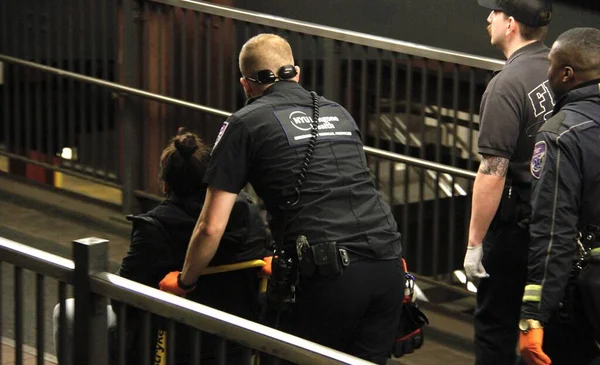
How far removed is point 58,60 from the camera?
8578 mm

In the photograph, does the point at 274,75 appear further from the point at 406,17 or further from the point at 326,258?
the point at 406,17

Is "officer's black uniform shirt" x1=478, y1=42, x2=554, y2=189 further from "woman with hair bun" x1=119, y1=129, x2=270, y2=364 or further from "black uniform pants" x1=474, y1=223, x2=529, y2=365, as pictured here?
"woman with hair bun" x1=119, y1=129, x2=270, y2=364

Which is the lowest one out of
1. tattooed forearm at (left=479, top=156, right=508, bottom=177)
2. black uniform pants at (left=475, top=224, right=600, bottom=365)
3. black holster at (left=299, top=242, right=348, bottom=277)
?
black uniform pants at (left=475, top=224, right=600, bottom=365)

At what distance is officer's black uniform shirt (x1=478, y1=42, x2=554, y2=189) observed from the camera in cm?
512

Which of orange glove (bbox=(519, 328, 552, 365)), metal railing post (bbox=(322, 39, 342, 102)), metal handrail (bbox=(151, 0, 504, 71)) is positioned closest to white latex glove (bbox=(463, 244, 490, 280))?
orange glove (bbox=(519, 328, 552, 365))

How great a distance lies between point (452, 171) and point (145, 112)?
2.46m

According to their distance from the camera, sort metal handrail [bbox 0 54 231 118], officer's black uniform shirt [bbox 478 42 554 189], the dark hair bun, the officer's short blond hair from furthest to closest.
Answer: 1. metal handrail [bbox 0 54 231 118]
2. officer's black uniform shirt [bbox 478 42 554 189]
3. the dark hair bun
4. the officer's short blond hair

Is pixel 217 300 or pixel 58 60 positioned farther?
pixel 58 60

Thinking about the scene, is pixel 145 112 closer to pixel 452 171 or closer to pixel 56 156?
pixel 56 156

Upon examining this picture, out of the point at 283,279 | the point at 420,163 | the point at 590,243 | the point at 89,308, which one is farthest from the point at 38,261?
the point at 420,163

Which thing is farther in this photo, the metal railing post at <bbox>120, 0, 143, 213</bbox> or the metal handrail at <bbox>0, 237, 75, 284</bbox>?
the metal railing post at <bbox>120, 0, 143, 213</bbox>

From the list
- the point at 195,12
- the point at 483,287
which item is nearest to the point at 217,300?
the point at 483,287

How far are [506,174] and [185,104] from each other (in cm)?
310

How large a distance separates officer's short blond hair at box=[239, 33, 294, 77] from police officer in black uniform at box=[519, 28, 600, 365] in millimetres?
1026
